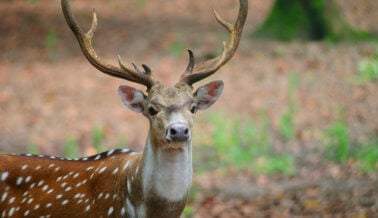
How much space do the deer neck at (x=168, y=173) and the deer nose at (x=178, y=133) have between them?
0.46 feet

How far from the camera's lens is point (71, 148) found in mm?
10719

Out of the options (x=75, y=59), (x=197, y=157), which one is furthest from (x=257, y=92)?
(x=75, y=59)

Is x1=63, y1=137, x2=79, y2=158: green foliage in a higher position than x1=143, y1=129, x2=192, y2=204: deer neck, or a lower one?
higher

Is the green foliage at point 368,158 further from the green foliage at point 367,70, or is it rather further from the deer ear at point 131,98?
the deer ear at point 131,98

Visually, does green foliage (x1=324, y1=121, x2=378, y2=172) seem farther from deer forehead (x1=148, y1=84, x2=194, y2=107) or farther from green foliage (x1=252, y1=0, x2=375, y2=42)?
green foliage (x1=252, y1=0, x2=375, y2=42)

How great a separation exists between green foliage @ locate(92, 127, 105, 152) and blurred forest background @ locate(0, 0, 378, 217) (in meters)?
0.02

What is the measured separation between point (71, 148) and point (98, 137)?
785mm

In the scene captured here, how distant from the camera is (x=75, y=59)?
1622 centimetres

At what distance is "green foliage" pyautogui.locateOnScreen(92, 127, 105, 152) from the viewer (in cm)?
1113

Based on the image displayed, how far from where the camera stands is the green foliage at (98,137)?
11.1 m

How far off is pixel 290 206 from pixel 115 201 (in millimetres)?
3234

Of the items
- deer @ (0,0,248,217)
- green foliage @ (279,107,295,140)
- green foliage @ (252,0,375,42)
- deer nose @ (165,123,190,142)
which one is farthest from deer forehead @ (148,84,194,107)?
green foliage @ (252,0,375,42)

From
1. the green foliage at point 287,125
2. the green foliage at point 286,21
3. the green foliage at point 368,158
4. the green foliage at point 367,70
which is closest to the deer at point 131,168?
the green foliage at point 368,158

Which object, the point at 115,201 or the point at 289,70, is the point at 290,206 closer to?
the point at 115,201
